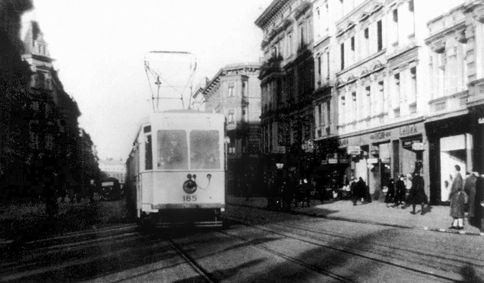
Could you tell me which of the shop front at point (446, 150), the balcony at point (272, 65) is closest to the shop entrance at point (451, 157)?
the shop front at point (446, 150)

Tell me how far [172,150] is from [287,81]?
41.9 meters

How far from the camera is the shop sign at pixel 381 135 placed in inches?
1460

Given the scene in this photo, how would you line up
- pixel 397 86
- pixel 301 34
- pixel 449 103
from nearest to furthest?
pixel 449 103, pixel 397 86, pixel 301 34

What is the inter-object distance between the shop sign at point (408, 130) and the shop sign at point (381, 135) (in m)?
1.59

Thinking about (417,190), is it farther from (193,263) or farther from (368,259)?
(193,263)

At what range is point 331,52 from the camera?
155ft

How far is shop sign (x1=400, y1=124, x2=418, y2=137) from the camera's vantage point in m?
33.9

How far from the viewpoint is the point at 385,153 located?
38062mm

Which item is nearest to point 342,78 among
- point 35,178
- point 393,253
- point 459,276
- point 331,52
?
point 331,52

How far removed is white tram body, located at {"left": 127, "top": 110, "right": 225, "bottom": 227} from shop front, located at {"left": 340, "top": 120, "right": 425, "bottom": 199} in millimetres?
15916

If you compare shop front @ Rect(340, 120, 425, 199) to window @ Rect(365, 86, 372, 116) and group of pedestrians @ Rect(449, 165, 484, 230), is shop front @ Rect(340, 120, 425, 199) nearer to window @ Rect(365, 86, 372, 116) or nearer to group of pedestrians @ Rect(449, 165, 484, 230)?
window @ Rect(365, 86, 372, 116)

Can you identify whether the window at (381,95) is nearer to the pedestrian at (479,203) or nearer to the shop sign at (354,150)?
the shop sign at (354,150)

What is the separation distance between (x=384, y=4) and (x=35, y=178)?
20443 millimetres

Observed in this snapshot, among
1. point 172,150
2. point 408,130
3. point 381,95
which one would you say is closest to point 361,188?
point 408,130
